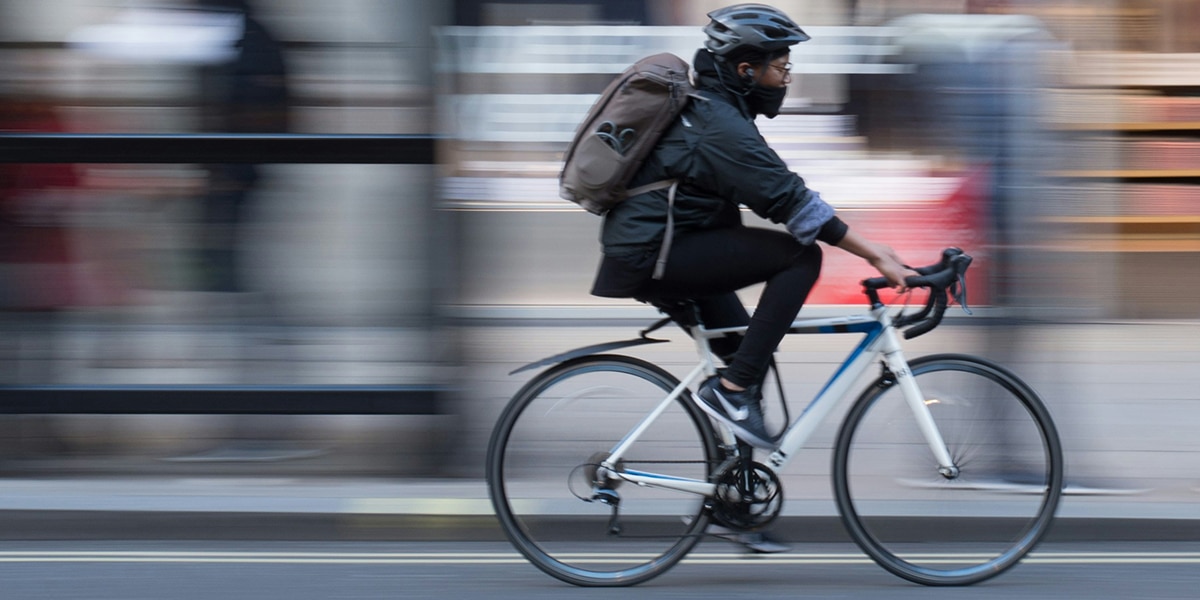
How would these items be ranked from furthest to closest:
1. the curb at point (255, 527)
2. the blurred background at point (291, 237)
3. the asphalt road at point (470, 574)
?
the blurred background at point (291, 237), the curb at point (255, 527), the asphalt road at point (470, 574)

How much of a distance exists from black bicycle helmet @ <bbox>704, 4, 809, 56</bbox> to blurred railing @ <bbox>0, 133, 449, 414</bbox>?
60.8 inches

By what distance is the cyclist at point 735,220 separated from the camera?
3707mm

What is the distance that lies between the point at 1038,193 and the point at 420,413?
2.28 meters

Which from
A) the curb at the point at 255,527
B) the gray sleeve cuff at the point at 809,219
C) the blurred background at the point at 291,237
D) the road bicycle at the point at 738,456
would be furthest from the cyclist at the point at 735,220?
the curb at the point at 255,527

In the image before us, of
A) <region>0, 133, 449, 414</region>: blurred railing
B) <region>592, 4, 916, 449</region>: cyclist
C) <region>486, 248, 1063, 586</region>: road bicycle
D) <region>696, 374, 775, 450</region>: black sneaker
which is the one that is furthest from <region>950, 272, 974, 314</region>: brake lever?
<region>0, 133, 449, 414</region>: blurred railing

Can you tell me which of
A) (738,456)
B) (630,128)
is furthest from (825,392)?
(630,128)

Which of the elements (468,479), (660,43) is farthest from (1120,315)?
(468,479)

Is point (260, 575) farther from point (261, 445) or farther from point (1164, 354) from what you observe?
point (1164, 354)

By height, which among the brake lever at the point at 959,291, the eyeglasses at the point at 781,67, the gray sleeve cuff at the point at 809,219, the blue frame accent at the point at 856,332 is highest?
the eyeglasses at the point at 781,67

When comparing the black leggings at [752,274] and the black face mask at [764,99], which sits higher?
the black face mask at [764,99]

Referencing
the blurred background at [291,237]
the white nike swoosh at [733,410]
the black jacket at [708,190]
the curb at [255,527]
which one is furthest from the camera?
the blurred background at [291,237]

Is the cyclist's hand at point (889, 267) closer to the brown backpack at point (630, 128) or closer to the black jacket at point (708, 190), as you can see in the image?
the black jacket at point (708, 190)

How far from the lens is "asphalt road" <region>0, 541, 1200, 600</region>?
162 inches

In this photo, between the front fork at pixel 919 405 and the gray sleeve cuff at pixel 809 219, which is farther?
the front fork at pixel 919 405
